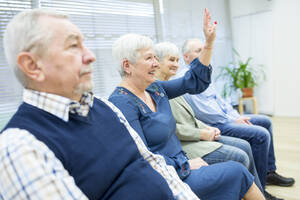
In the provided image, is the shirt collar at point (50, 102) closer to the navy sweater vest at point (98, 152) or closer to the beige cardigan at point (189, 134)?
the navy sweater vest at point (98, 152)

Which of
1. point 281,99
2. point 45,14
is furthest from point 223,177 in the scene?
point 281,99

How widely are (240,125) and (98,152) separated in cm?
175

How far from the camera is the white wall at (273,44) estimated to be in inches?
183

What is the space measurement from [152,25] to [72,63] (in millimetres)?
3235

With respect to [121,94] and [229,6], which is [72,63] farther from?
[229,6]

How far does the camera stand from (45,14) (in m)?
0.89

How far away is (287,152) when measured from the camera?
311cm

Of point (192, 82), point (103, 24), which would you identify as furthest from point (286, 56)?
point (192, 82)

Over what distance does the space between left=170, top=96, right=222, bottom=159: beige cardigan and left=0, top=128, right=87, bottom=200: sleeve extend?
1149mm

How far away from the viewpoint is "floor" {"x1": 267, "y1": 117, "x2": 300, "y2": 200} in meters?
2.24

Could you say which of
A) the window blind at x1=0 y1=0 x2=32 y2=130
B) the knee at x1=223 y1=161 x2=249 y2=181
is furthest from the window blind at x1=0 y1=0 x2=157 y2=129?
the knee at x1=223 y1=161 x2=249 y2=181

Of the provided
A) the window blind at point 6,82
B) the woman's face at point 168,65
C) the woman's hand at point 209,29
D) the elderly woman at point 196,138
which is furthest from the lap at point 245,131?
the window blind at point 6,82

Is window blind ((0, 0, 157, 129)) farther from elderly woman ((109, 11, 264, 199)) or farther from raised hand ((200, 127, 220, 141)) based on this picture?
raised hand ((200, 127, 220, 141))

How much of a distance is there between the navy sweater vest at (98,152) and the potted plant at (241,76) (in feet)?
13.8
